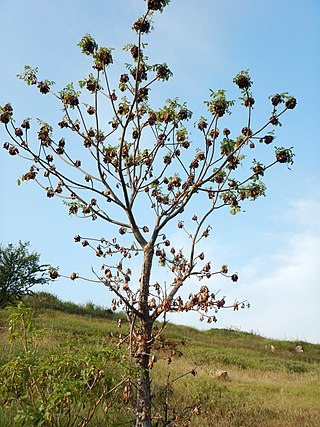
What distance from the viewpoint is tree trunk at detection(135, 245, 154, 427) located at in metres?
4.14

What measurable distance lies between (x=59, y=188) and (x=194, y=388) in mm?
5692

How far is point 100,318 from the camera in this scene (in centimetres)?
2234

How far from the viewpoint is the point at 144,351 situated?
167 inches

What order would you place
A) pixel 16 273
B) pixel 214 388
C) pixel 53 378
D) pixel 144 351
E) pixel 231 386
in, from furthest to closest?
pixel 16 273 → pixel 231 386 → pixel 214 388 → pixel 144 351 → pixel 53 378

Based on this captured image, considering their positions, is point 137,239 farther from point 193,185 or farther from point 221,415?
point 221,415

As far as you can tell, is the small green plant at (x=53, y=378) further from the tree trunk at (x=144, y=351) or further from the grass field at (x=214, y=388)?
the tree trunk at (x=144, y=351)

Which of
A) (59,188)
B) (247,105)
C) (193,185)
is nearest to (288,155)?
(247,105)

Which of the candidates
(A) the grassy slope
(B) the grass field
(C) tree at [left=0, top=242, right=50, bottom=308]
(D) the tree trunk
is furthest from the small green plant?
(C) tree at [left=0, top=242, right=50, bottom=308]

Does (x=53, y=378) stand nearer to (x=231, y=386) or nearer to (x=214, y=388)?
(x=214, y=388)

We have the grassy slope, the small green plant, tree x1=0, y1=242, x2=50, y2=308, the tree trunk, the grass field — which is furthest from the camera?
tree x1=0, y1=242, x2=50, y2=308

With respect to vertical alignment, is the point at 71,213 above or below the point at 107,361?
above

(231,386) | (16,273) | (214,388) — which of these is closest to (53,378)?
(214,388)

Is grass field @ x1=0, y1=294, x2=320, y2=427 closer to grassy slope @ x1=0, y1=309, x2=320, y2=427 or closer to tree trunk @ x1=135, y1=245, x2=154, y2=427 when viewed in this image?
grassy slope @ x1=0, y1=309, x2=320, y2=427

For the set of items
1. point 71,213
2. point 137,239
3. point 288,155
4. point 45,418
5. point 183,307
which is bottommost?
point 45,418
